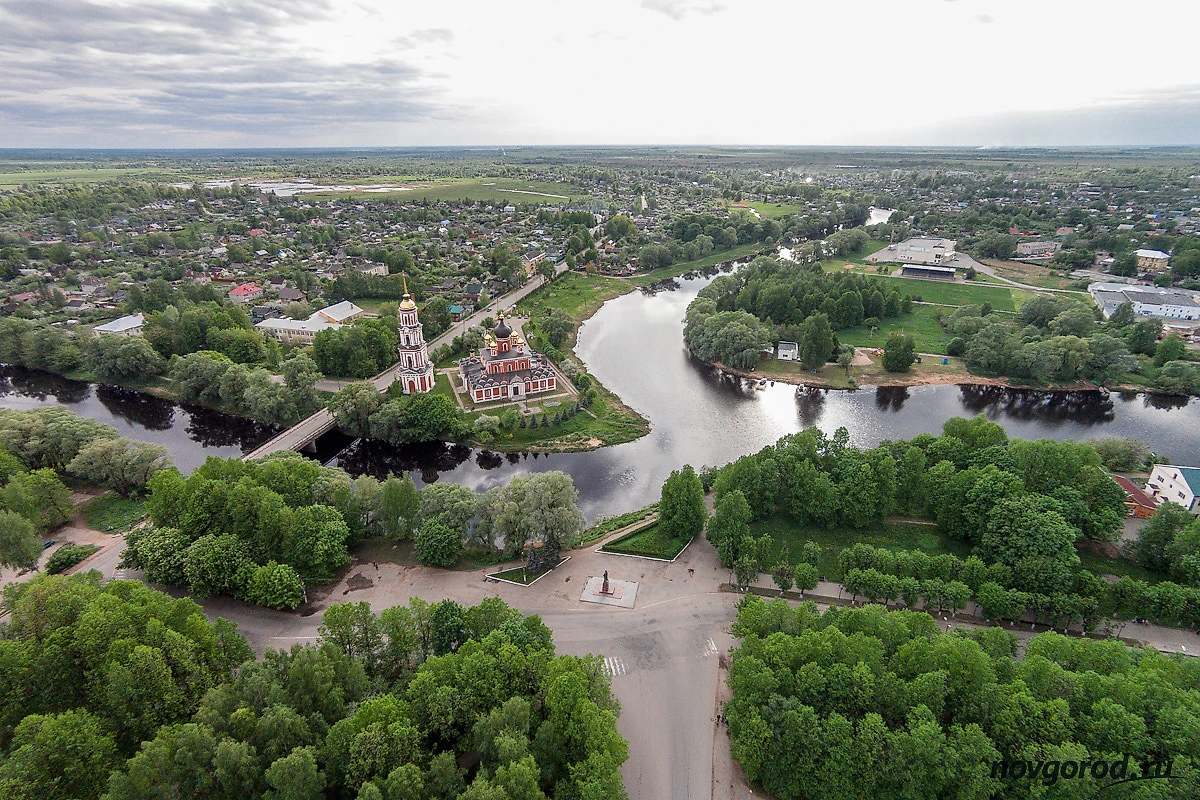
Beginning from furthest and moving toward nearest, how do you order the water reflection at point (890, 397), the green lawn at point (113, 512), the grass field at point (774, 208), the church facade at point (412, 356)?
the grass field at point (774, 208)
the water reflection at point (890, 397)
the church facade at point (412, 356)
the green lawn at point (113, 512)

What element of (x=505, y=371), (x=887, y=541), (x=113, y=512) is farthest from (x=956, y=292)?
(x=113, y=512)

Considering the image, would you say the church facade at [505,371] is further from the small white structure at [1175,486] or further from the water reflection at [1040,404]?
the small white structure at [1175,486]

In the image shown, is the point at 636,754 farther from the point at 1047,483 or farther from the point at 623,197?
the point at 623,197

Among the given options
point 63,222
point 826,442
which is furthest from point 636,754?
point 63,222

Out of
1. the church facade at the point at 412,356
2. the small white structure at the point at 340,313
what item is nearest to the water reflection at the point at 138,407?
the small white structure at the point at 340,313

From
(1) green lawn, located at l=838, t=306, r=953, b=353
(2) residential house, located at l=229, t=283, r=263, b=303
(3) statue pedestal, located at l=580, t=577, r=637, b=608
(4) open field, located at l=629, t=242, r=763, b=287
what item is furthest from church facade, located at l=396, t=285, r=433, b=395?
(4) open field, located at l=629, t=242, r=763, b=287

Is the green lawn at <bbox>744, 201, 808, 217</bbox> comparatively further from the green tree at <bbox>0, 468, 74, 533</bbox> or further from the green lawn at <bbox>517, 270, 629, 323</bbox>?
the green tree at <bbox>0, 468, 74, 533</bbox>
